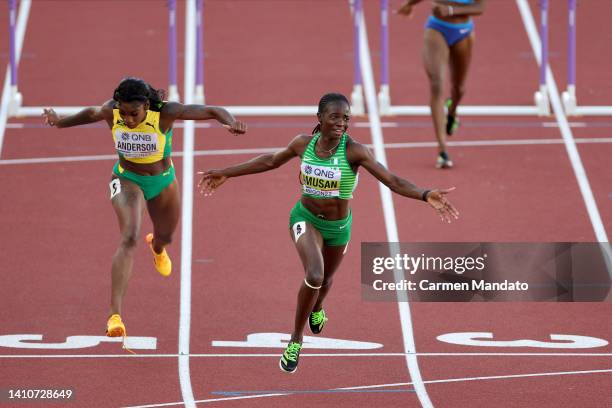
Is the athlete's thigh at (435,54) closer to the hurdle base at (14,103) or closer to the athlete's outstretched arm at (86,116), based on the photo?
the hurdle base at (14,103)

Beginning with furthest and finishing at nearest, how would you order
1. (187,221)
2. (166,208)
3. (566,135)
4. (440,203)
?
(566,135)
(187,221)
(166,208)
(440,203)

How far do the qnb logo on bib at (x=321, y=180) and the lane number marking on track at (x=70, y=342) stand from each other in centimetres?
208

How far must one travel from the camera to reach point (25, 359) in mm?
11789

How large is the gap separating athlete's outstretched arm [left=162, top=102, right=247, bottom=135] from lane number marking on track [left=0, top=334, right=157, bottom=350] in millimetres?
1792

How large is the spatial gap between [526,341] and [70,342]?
3.51 meters

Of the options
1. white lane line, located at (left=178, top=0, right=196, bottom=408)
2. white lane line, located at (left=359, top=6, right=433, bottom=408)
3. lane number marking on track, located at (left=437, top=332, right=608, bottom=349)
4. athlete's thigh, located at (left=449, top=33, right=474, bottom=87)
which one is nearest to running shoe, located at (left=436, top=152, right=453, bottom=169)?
white lane line, located at (left=359, top=6, right=433, bottom=408)

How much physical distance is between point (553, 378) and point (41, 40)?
9740 mm

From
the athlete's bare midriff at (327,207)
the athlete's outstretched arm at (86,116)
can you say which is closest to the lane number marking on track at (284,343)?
the athlete's bare midriff at (327,207)

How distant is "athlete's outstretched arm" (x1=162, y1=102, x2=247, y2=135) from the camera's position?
1083 cm

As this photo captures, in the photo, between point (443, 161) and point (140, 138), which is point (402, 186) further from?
point (443, 161)

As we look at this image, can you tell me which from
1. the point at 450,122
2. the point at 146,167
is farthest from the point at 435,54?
the point at 146,167

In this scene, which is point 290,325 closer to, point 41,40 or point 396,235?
point 396,235

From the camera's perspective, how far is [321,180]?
10.9 metres

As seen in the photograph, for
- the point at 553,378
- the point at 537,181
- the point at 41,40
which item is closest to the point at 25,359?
the point at 553,378
